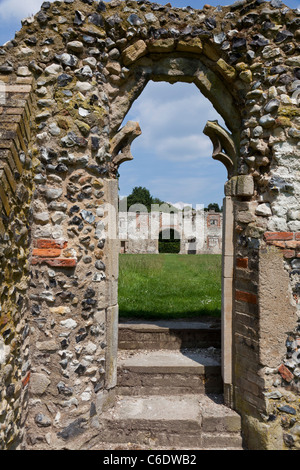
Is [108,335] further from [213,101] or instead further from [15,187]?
[213,101]

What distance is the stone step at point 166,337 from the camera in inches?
190

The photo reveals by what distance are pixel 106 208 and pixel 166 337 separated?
2.28m

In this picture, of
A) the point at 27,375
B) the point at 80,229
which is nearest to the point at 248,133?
the point at 80,229

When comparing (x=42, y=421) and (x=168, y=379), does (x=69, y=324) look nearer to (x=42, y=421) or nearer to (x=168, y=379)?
(x=42, y=421)

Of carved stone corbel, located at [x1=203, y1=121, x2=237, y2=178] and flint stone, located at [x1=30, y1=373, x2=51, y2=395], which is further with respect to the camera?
carved stone corbel, located at [x1=203, y1=121, x2=237, y2=178]

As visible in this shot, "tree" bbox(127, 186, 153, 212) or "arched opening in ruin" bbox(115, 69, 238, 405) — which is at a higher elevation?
"tree" bbox(127, 186, 153, 212)

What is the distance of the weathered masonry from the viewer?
3.36 meters

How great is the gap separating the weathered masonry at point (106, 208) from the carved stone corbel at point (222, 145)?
13 cm

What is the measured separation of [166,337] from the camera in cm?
488

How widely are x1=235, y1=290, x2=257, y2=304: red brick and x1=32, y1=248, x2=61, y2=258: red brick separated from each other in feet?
6.69

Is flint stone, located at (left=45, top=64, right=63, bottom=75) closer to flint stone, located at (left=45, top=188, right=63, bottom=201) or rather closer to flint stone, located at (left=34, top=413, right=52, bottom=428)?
flint stone, located at (left=45, top=188, right=63, bottom=201)

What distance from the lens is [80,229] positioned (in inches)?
139

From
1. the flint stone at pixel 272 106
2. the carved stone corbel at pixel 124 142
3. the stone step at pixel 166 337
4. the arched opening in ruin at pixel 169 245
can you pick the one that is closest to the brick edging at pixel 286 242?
the flint stone at pixel 272 106

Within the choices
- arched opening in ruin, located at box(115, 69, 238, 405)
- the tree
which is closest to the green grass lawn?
arched opening in ruin, located at box(115, 69, 238, 405)
